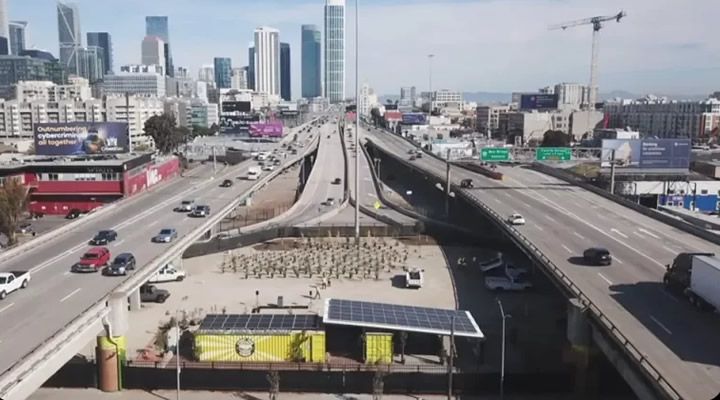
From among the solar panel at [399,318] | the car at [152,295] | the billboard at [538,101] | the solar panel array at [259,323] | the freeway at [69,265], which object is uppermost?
the billboard at [538,101]

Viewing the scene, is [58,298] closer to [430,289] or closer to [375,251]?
[430,289]

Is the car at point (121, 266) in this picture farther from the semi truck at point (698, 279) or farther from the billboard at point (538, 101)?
the billboard at point (538, 101)

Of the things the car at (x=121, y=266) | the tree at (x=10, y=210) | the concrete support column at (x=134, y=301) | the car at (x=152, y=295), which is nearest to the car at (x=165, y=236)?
the car at (x=152, y=295)

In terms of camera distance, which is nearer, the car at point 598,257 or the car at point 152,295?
the car at point 598,257

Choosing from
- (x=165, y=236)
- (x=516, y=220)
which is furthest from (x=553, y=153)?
(x=165, y=236)

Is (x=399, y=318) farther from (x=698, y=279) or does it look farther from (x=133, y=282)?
(x=698, y=279)

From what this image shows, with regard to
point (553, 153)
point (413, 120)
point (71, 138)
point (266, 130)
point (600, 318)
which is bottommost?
point (600, 318)

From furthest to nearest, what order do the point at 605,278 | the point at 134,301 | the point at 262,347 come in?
the point at 134,301 < the point at 605,278 < the point at 262,347

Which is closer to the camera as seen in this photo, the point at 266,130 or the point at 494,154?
the point at 494,154
